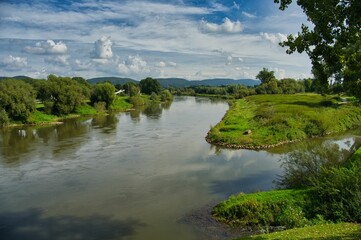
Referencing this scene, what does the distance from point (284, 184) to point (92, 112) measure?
2828 inches

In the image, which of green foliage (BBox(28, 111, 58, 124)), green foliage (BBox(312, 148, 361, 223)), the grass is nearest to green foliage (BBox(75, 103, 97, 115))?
the grass

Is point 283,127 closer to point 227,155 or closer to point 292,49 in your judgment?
point 227,155

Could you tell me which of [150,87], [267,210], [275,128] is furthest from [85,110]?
[267,210]

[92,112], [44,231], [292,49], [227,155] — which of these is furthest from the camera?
[92,112]

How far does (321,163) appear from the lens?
25.3 meters

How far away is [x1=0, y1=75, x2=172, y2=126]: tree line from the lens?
226ft

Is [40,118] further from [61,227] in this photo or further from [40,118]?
[61,227]

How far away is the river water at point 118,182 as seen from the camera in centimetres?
2172

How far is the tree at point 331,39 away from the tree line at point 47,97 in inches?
2572

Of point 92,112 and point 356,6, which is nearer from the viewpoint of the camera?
point 356,6

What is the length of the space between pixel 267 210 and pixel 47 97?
70.5 m

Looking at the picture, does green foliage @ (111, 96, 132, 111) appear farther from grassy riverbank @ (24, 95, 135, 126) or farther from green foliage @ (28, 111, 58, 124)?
green foliage @ (28, 111, 58, 124)

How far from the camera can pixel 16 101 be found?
69375mm

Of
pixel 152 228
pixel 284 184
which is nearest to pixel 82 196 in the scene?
pixel 152 228
